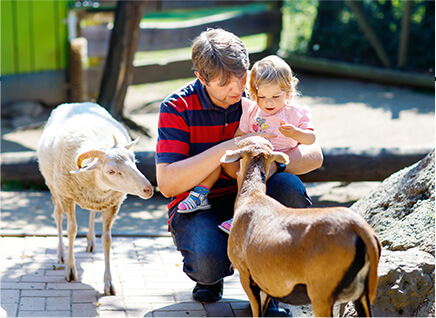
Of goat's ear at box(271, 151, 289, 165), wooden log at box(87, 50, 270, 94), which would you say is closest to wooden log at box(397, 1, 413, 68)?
wooden log at box(87, 50, 270, 94)

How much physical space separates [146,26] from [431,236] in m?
10.1

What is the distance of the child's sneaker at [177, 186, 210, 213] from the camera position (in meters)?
3.71

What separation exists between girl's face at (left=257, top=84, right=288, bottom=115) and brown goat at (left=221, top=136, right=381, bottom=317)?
718mm

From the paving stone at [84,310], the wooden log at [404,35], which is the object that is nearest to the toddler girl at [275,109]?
the paving stone at [84,310]

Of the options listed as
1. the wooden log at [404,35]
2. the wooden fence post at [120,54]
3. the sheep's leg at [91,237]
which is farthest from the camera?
the wooden log at [404,35]

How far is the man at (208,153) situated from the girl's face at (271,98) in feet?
0.46

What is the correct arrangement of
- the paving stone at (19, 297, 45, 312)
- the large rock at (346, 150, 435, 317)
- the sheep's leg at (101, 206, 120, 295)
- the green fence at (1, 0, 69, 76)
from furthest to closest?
the green fence at (1, 0, 69, 76) → the sheep's leg at (101, 206, 120, 295) → the paving stone at (19, 297, 45, 312) → the large rock at (346, 150, 435, 317)

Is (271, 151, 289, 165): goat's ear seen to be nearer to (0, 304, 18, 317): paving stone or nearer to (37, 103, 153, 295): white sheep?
(37, 103, 153, 295): white sheep

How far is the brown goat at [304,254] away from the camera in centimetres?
263

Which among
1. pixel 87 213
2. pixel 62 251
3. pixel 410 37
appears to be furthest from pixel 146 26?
pixel 62 251

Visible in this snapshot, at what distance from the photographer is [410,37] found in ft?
44.6

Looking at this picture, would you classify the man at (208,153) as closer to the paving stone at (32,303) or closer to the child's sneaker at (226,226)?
the child's sneaker at (226,226)

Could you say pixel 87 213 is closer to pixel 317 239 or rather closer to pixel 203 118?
pixel 203 118

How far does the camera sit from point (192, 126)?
3.89 meters
